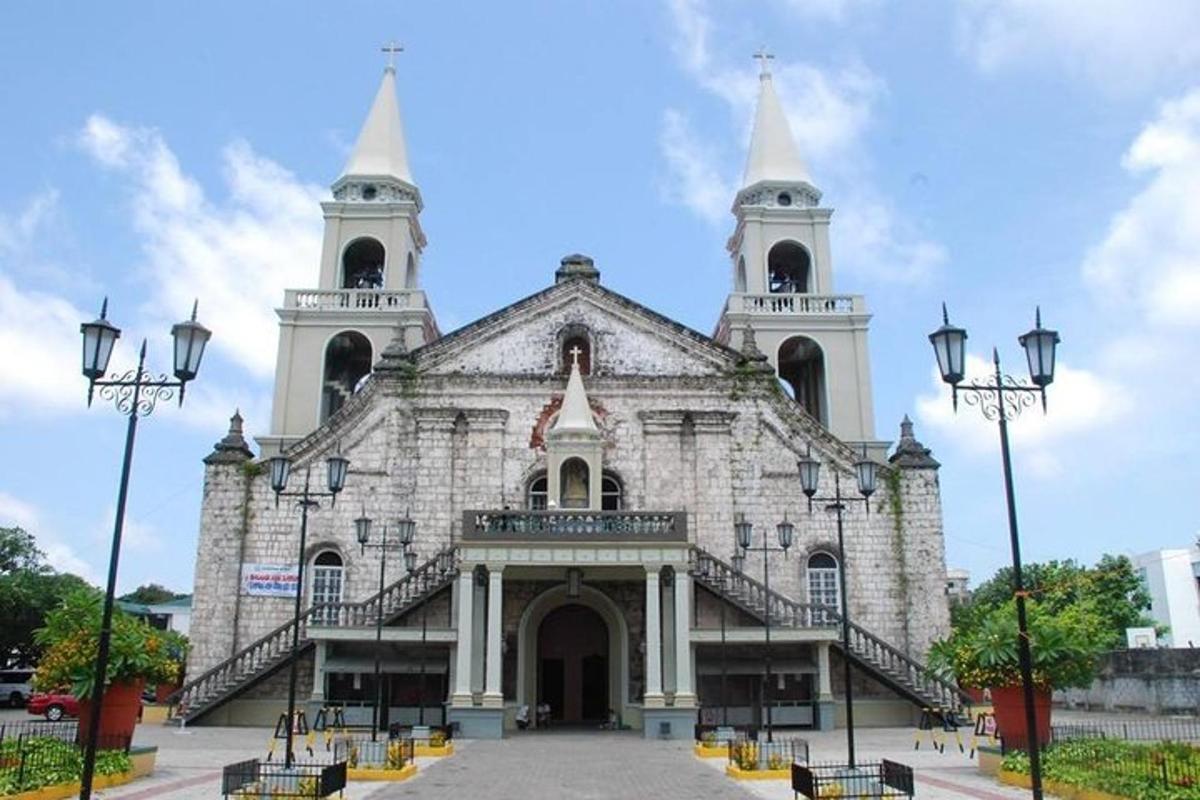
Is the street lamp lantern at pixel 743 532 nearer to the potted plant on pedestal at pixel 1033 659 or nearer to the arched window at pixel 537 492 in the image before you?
the arched window at pixel 537 492

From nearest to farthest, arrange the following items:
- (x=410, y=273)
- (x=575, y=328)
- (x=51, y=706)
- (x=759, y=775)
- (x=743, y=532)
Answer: (x=759, y=775), (x=743, y=532), (x=575, y=328), (x=51, y=706), (x=410, y=273)

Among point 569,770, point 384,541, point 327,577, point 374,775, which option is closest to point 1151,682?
point 569,770

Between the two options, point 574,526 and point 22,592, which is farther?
point 22,592

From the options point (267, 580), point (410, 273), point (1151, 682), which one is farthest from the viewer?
point (410, 273)

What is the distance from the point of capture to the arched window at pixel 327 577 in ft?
105

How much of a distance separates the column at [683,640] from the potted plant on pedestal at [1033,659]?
9145mm

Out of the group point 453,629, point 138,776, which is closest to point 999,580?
point 453,629

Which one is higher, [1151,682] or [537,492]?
[537,492]

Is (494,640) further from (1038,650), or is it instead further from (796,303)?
(796,303)

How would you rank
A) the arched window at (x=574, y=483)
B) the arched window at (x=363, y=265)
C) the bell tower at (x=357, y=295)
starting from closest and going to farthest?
the arched window at (x=574, y=483) → the bell tower at (x=357, y=295) → the arched window at (x=363, y=265)

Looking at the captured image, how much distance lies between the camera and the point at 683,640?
26.2 m

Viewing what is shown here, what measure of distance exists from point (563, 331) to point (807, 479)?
46.8 ft

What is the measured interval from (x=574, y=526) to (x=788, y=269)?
19473mm

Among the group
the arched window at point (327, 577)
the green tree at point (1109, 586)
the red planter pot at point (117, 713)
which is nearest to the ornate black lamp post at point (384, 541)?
the arched window at point (327, 577)
